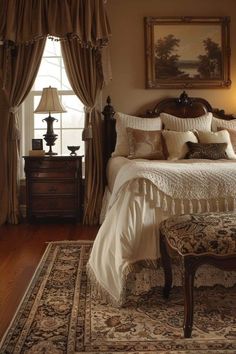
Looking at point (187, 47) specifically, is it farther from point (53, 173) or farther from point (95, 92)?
point (53, 173)

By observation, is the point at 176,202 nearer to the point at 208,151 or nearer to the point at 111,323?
the point at 111,323

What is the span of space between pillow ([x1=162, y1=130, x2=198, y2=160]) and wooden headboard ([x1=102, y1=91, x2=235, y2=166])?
2.21 feet

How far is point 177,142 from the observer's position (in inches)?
157

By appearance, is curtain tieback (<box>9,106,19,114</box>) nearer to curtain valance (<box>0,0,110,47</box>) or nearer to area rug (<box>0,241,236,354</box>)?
curtain valance (<box>0,0,110,47</box>)

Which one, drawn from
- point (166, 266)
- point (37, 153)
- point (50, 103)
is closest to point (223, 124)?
point (50, 103)

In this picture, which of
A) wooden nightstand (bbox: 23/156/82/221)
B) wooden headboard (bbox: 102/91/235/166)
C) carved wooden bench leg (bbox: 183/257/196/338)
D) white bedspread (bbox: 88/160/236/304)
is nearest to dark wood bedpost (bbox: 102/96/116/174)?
wooden headboard (bbox: 102/91/235/166)

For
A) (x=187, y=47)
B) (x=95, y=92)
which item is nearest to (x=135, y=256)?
(x=95, y=92)

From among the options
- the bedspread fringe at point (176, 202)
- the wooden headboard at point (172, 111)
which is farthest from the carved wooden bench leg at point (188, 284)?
the wooden headboard at point (172, 111)

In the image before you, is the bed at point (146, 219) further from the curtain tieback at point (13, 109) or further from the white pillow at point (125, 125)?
the curtain tieback at point (13, 109)

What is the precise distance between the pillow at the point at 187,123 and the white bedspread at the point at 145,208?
1.98 m

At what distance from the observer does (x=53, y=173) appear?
14.3 feet

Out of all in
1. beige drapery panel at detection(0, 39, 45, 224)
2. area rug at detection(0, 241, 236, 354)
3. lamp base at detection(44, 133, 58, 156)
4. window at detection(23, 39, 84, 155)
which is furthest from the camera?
window at detection(23, 39, 84, 155)

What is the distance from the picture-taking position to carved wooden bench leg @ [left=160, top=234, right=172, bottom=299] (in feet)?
7.38

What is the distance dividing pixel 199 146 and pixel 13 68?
7.33ft
